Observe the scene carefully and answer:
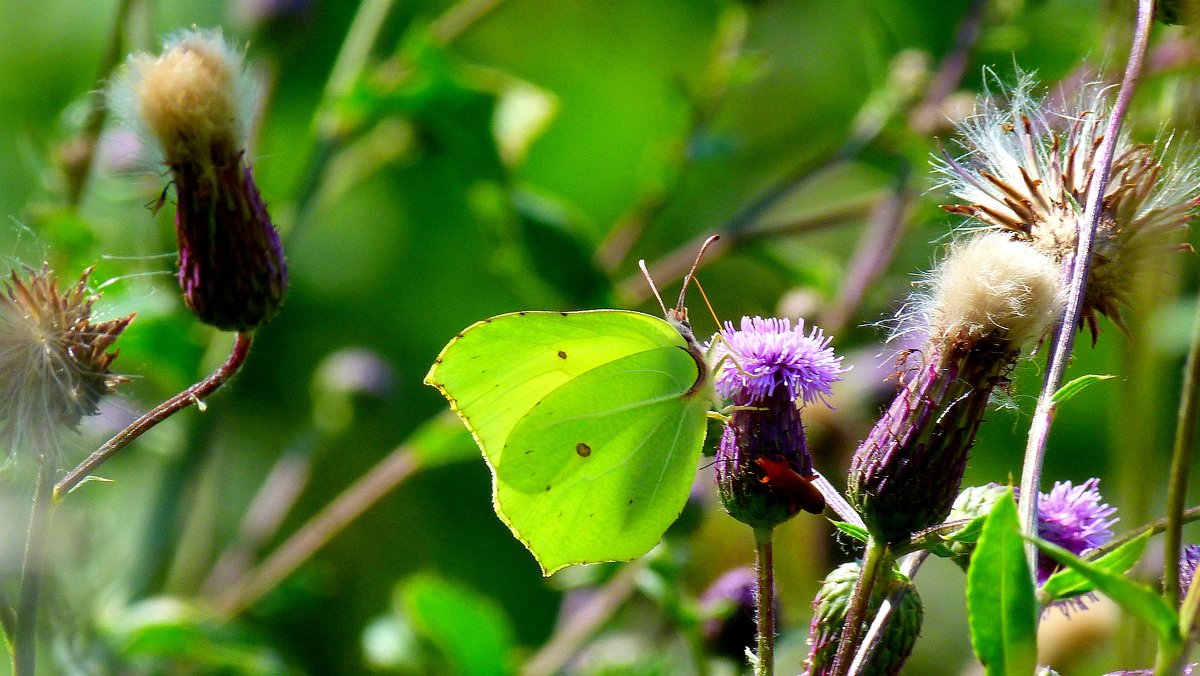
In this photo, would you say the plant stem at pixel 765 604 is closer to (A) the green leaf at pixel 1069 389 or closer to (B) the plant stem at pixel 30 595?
(A) the green leaf at pixel 1069 389

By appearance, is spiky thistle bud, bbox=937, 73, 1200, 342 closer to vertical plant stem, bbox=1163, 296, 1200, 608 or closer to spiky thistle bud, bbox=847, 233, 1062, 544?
spiky thistle bud, bbox=847, 233, 1062, 544

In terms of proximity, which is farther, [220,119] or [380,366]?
[380,366]

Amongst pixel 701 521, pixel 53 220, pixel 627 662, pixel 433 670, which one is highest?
pixel 53 220

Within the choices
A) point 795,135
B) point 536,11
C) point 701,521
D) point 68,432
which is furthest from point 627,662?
point 536,11

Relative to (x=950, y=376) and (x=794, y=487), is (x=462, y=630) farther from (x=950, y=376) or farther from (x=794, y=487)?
(x=950, y=376)

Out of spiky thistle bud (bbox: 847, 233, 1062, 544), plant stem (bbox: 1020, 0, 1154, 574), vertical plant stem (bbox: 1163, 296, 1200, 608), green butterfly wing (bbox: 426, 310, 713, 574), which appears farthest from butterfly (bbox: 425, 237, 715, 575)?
vertical plant stem (bbox: 1163, 296, 1200, 608)

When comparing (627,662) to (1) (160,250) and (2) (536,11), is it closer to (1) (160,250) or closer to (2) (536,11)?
(1) (160,250)

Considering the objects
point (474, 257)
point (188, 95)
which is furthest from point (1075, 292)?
point (474, 257)
